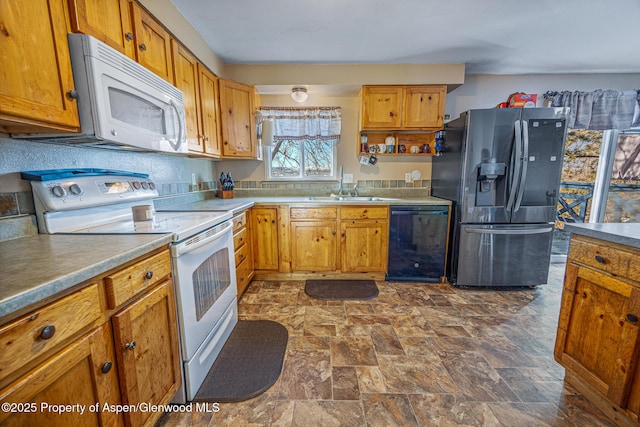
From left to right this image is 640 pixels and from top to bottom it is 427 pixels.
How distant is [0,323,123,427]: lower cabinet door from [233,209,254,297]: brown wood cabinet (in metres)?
1.34

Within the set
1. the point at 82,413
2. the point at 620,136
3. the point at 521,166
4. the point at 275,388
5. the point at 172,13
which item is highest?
the point at 172,13

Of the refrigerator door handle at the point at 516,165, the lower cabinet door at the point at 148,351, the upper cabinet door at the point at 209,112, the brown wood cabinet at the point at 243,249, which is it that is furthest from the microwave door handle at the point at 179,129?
the refrigerator door handle at the point at 516,165

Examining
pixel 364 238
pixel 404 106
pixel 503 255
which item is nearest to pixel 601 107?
pixel 503 255

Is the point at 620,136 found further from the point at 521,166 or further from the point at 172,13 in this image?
the point at 172,13

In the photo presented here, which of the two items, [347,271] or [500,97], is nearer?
[347,271]

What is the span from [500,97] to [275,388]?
3923mm

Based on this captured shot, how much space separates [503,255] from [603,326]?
1.44 meters

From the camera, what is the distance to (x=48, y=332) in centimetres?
64

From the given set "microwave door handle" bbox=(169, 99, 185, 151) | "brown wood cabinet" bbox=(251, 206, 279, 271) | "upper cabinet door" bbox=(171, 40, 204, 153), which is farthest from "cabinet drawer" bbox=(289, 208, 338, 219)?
"microwave door handle" bbox=(169, 99, 185, 151)

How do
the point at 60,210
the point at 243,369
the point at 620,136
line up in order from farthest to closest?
the point at 620,136, the point at 243,369, the point at 60,210

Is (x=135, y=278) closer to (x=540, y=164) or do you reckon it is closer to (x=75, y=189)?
(x=75, y=189)

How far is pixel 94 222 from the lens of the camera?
1.35m

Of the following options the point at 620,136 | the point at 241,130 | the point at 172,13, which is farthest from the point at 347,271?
the point at 620,136

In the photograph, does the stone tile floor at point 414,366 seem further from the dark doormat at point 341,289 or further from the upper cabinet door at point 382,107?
the upper cabinet door at point 382,107
